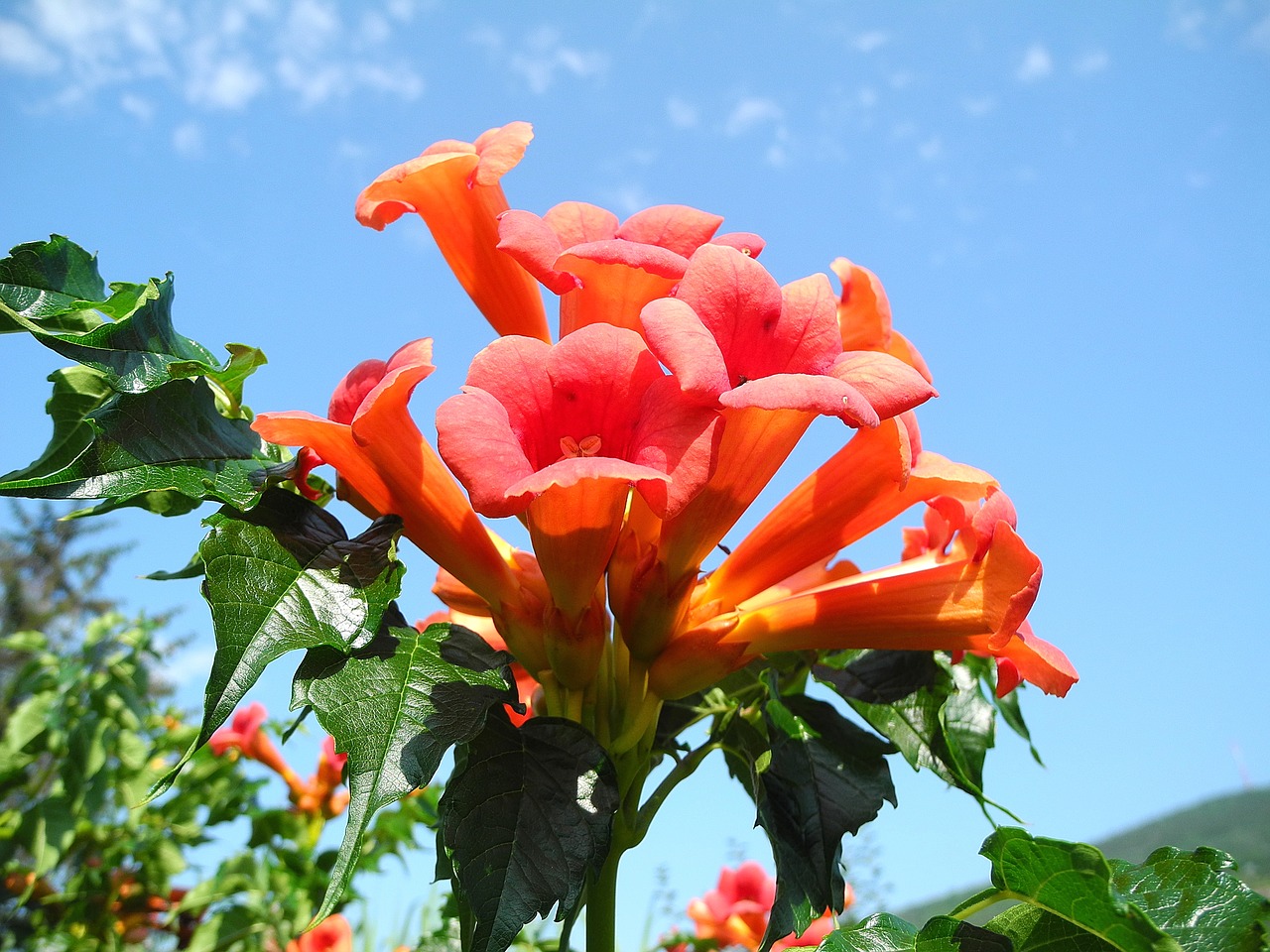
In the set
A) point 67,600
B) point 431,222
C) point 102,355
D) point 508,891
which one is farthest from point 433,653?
point 67,600

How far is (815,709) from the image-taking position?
169cm

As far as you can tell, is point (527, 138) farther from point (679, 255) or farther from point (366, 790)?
point (366, 790)

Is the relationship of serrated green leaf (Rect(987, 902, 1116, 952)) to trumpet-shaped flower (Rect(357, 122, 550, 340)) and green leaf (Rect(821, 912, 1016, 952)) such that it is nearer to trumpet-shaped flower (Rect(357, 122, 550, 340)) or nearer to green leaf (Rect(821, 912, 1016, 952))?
green leaf (Rect(821, 912, 1016, 952))

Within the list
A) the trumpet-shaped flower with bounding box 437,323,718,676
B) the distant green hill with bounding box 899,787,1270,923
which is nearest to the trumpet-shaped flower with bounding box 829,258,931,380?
the trumpet-shaped flower with bounding box 437,323,718,676

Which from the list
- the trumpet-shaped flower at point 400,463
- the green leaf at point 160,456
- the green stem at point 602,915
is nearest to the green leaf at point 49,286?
the green leaf at point 160,456

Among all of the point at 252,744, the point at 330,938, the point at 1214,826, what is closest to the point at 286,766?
the point at 252,744

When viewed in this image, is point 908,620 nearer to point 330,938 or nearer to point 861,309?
point 861,309

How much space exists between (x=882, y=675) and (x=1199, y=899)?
715 mm

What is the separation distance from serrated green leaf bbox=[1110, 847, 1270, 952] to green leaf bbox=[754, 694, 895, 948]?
44 centimetres

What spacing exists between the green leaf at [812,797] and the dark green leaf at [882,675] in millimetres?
70

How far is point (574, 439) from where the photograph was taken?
52.9 inches

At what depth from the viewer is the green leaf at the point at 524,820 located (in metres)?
1.14

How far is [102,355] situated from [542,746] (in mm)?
809

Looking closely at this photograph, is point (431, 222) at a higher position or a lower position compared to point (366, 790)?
higher
